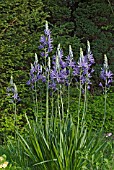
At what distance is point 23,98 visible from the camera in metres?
6.84

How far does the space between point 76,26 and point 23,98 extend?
2.31 meters

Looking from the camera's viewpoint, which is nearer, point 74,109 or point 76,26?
→ point 74,109

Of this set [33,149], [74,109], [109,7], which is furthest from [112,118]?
[33,149]

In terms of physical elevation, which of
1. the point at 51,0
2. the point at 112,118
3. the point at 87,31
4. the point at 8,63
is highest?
the point at 51,0

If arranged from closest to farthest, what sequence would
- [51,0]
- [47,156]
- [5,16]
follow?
[47,156]
[5,16]
[51,0]

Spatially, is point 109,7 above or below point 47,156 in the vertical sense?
above

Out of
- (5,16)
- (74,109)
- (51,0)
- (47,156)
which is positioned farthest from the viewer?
(51,0)

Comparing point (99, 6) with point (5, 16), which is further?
point (99, 6)

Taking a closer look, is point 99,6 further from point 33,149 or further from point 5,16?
point 33,149

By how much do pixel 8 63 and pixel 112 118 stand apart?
2246mm

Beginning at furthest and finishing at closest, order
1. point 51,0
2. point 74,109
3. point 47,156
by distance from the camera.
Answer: point 51,0
point 74,109
point 47,156

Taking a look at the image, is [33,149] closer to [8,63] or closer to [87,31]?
[8,63]

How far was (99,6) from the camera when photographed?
27.8 feet

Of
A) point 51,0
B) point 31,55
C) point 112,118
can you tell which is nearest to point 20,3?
point 31,55
